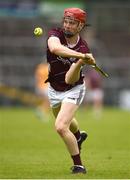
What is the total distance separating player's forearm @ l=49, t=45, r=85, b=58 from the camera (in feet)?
39.3

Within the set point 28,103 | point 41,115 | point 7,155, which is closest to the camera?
point 7,155

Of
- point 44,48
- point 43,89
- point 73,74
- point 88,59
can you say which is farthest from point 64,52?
point 44,48

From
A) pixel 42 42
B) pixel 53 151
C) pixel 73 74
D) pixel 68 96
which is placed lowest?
pixel 42 42

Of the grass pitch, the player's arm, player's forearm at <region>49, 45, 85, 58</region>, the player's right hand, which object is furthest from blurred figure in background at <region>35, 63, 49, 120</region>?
the player's right hand

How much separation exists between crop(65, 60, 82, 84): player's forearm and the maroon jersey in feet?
0.51

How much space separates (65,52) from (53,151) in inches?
223

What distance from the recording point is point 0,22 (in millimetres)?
43594

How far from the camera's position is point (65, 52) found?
12070 mm

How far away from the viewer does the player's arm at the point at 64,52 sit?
39.2 feet

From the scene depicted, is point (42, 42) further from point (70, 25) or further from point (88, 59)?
point (88, 59)

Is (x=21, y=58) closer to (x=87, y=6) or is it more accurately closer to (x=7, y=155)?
(x=87, y=6)

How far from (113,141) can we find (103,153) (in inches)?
155

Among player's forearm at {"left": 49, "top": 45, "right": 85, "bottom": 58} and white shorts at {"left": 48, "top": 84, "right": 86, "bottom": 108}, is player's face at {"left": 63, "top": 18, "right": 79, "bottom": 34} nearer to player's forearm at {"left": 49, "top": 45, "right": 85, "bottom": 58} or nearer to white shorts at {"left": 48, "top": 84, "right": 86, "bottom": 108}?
player's forearm at {"left": 49, "top": 45, "right": 85, "bottom": 58}

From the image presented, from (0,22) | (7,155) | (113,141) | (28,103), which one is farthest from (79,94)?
(0,22)
